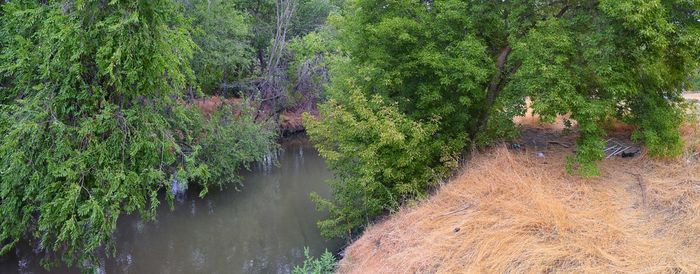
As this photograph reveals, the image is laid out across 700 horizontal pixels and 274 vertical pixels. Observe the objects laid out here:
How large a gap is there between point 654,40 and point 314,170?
44.7 feet

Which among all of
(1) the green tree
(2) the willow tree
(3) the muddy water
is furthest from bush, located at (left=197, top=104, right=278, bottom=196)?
(2) the willow tree

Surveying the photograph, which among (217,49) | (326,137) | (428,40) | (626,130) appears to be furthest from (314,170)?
(626,130)

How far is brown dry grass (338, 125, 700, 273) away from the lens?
5.57 m

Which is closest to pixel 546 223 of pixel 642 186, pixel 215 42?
pixel 642 186

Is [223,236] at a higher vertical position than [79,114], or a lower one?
lower

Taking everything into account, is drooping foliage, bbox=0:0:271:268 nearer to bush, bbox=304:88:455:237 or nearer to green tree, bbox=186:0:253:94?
bush, bbox=304:88:455:237

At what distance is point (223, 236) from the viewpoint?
1177 cm

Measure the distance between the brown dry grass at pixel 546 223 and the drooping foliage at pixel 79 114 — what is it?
13.2 feet

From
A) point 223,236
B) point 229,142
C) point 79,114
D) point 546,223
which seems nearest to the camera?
point 546,223

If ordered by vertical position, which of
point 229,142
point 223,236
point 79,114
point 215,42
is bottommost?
point 223,236

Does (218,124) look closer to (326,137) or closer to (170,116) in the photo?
(170,116)

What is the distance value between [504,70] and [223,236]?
8.01 meters

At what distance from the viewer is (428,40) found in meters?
9.55

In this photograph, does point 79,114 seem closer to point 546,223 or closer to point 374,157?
point 374,157
